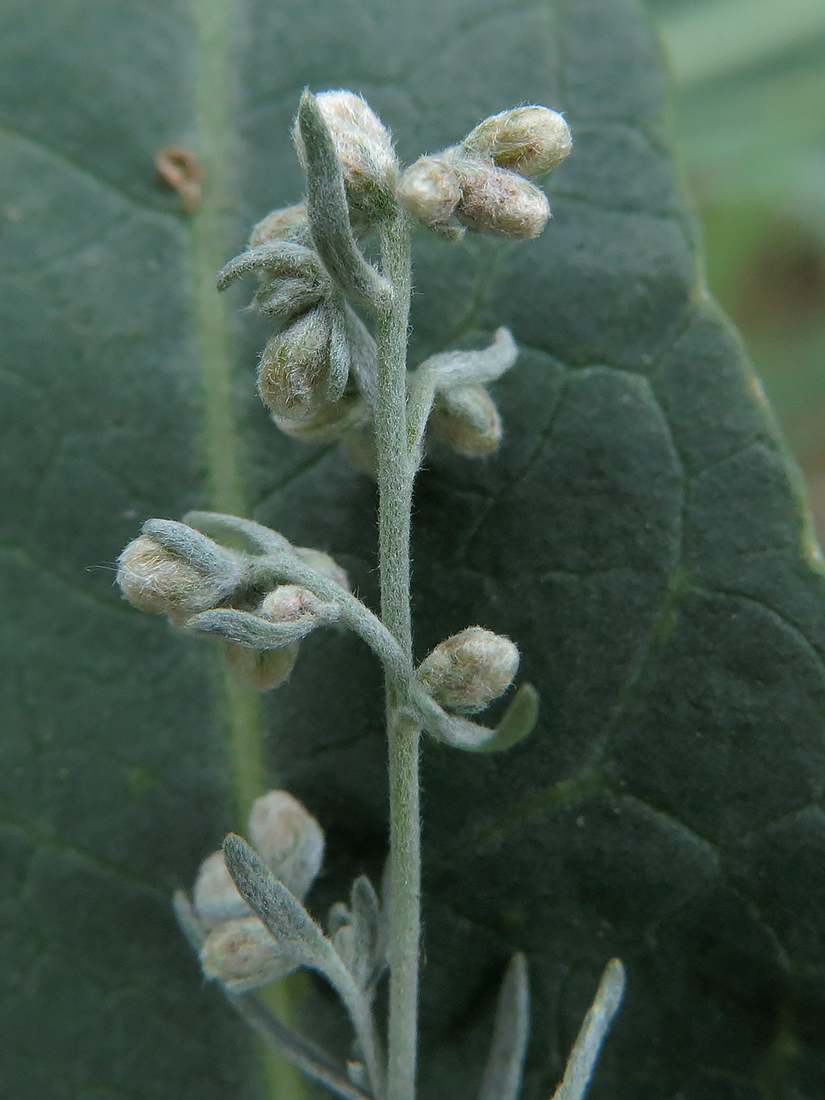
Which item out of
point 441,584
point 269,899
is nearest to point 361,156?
point 441,584

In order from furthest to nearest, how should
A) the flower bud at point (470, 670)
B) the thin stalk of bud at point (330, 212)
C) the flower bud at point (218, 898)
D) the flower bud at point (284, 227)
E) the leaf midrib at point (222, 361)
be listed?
the leaf midrib at point (222, 361), the flower bud at point (218, 898), the flower bud at point (284, 227), the flower bud at point (470, 670), the thin stalk of bud at point (330, 212)

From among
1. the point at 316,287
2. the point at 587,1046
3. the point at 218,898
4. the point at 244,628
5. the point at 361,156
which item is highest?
the point at 361,156

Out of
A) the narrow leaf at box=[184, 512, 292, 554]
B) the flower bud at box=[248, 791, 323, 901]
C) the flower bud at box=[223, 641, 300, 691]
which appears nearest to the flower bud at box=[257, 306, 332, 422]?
the narrow leaf at box=[184, 512, 292, 554]

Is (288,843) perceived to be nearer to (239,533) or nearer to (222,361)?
(239,533)

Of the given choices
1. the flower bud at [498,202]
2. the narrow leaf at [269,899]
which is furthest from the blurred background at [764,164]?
A: the narrow leaf at [269,899]

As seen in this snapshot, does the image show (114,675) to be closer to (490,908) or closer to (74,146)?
(490,908)

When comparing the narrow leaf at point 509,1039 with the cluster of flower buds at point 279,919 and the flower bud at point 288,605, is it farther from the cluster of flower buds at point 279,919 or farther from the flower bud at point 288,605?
the flower bud at point 288,605

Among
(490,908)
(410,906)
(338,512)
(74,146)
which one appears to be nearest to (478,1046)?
(490,908)

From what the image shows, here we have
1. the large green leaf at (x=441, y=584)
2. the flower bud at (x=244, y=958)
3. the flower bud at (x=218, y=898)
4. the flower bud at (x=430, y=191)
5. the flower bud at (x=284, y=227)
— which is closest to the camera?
the flower bud at (x=430, y=191)
